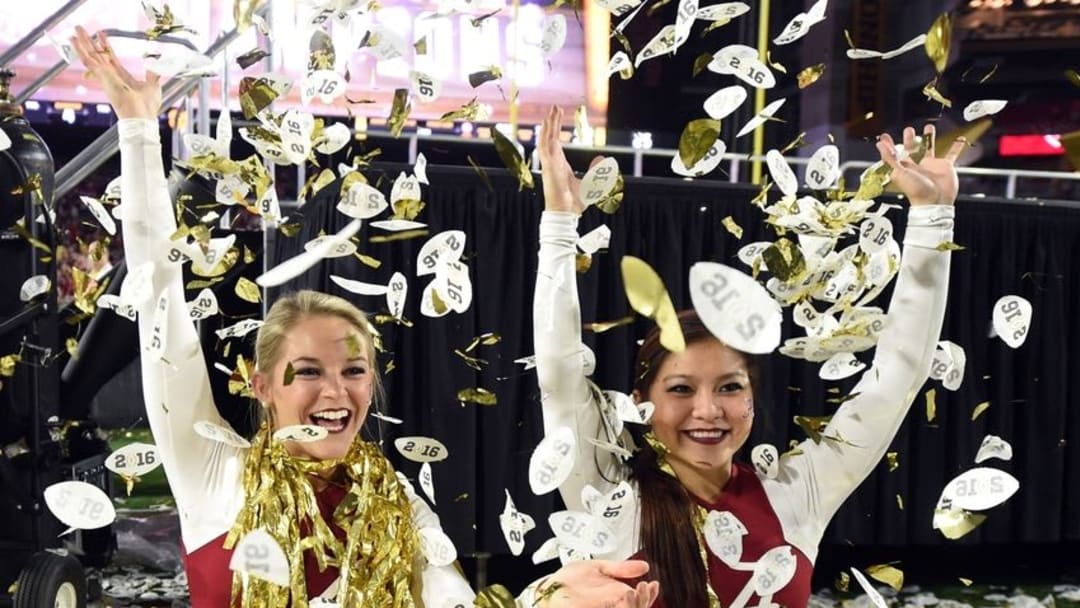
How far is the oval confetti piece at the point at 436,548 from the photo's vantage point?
1.46 m

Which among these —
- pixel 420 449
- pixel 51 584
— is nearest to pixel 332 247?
pixel 420 449

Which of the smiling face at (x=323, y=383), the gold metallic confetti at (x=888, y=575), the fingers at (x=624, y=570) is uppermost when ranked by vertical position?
the smiling face at (x=323, y=383)

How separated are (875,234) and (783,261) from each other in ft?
0.91

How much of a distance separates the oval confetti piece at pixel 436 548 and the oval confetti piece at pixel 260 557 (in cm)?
29

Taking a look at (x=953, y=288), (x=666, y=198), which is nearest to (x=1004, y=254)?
→ (x=953, y=288)

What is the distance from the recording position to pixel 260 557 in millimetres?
1211

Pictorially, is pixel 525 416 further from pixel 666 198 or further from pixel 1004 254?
pixel 1004 254

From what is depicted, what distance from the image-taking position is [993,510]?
155 inches

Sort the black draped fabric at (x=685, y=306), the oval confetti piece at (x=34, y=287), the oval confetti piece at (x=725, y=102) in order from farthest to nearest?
the black draped fabric at (x=685, y=306) → the oval confetti piece at (x=34, y=287) → the oval confetti piece at (x=725, y=102)

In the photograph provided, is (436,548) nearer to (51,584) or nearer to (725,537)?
(725,537)

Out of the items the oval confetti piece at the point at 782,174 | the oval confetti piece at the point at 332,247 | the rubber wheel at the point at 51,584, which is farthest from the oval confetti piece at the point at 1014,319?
the rubber wheel at the point at 51,584

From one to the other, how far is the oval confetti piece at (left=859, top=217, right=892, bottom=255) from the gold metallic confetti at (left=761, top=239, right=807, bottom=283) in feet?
0.61

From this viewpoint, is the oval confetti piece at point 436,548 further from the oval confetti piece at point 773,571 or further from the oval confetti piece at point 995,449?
the oval confetti piece at point 995,449

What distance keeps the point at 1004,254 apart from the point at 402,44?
2866mm
